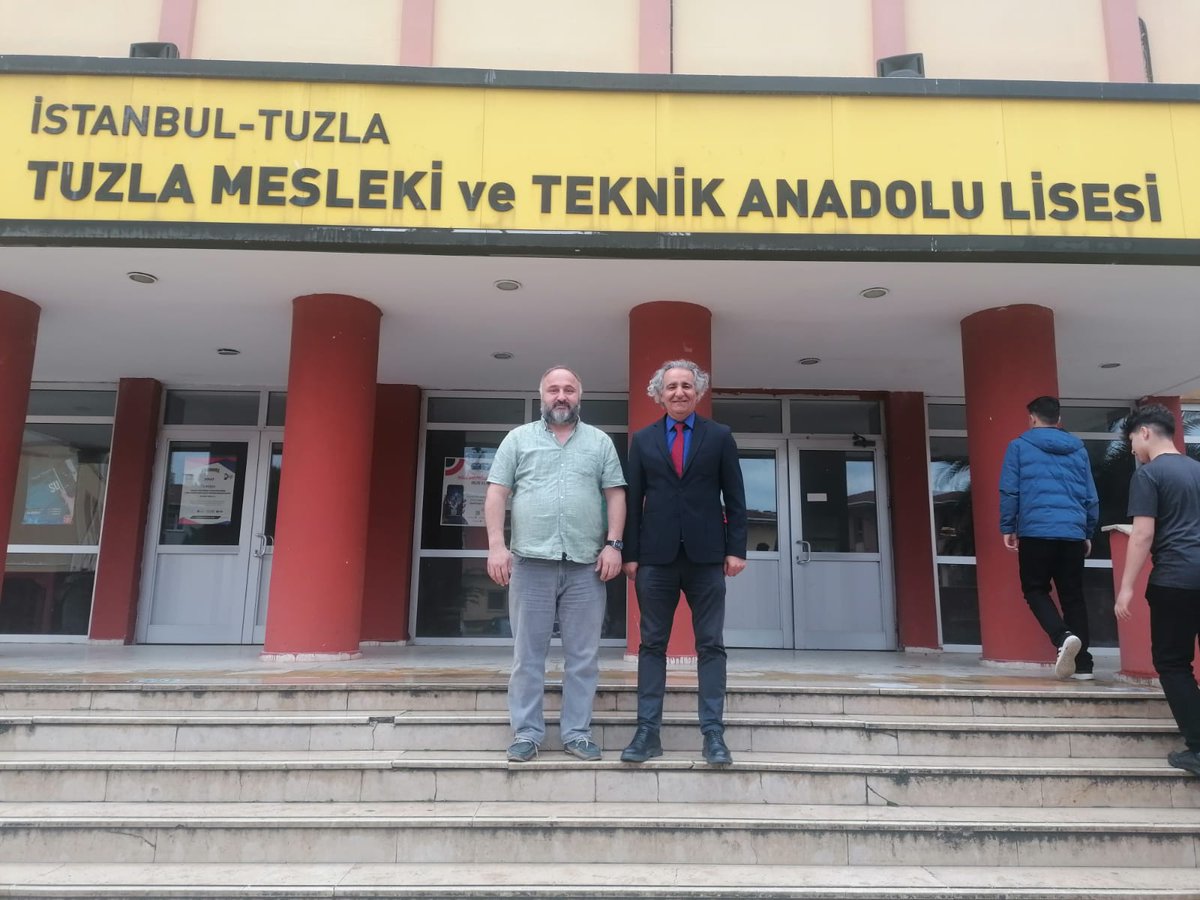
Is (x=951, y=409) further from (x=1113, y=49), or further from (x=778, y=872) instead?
(x=778, y=872)

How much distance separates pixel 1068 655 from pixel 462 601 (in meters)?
5.33

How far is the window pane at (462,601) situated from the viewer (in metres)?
8.12

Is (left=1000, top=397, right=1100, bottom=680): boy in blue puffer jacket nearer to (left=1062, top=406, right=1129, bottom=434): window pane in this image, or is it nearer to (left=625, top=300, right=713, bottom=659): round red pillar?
(left=625, top=300, right=713, bottom=659): round red pillar

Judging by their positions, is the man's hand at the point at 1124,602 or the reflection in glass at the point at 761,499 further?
the reflection in glass at the point at 761,499

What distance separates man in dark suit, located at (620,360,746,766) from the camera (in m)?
3.54

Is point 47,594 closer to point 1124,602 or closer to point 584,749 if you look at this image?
point 584,749

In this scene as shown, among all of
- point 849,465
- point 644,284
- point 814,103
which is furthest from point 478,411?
point 814,103

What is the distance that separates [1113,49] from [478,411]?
644 cm

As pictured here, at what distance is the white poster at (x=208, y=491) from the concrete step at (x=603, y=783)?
4.96 m

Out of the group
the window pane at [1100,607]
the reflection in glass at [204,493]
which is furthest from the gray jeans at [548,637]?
the window pane at [1100,607]

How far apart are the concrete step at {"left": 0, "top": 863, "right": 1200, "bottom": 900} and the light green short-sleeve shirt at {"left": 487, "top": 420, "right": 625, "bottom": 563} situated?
1.25m

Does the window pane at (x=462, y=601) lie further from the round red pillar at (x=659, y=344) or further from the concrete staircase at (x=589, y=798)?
the concrete staircase at (x=589, y=798)

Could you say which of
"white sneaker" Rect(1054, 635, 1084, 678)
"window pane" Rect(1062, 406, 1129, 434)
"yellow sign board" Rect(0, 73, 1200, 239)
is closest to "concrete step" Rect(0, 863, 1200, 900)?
"white sneaker" Rect(1054, 635, 1084, 678)

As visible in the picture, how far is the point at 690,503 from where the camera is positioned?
3.58m
